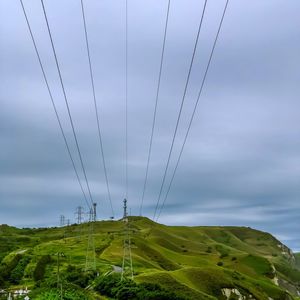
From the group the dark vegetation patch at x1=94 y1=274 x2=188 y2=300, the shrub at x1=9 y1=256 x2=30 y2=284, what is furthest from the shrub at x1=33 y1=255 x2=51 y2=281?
the dark vegetation patch at x1=94 y1=274 x2=188 y2=300

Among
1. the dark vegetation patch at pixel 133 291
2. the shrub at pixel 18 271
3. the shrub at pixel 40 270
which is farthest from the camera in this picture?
the shrub at pixel 18 271

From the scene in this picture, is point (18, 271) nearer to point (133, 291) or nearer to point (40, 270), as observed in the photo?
point (40, 270)

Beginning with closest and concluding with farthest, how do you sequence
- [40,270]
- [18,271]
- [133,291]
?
[133,291], [40,270], [18,271]

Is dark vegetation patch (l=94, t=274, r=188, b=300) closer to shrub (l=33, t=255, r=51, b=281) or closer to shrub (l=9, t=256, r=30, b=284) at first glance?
shrub (l=33, t=255, r=51, b=281)

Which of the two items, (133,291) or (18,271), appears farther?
(18,271)

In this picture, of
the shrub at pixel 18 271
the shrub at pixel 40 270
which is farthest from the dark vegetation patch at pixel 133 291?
the shrub at pixel 18 271

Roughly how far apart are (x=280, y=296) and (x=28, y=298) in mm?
104239

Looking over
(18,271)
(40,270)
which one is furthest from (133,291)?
(18,271)

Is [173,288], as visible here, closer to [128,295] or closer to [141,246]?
[128,295]

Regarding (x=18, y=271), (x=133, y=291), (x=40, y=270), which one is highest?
(x=18, y=271)

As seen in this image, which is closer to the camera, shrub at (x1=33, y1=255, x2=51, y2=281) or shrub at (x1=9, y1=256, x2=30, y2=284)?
shrub at (x1=33, y1=255, x2=51, y2=281)

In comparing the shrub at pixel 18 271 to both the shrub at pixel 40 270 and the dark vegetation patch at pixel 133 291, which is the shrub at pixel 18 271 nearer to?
the shrub at pixel 40 270

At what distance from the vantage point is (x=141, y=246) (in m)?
195

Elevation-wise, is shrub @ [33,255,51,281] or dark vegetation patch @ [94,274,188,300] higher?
shrub @ [33,255,51,281]
